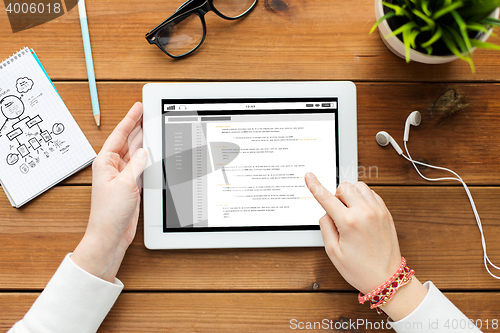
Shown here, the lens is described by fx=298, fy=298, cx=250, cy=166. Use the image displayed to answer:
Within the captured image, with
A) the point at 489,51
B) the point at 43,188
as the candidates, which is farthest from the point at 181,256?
the point at 489,51

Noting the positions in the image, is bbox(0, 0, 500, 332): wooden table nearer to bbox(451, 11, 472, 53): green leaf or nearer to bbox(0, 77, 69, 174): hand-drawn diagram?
bbox(0, 77, 69, 174): hand-drawn diagram

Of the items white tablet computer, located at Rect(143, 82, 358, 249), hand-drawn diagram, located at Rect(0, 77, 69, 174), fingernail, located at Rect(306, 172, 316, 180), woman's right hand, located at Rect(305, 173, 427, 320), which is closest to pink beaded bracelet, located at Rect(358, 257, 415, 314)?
woman's right hand, located at Rect(305, 173, 427, 320)

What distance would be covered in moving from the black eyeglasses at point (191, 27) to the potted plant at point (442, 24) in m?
0.32

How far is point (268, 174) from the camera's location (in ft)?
2.15

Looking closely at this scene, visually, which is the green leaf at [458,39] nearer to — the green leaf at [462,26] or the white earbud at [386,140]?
the green leaf at [462,26]

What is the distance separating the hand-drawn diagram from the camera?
0.68 metres

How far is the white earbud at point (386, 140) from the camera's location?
68cm

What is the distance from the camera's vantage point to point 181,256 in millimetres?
693

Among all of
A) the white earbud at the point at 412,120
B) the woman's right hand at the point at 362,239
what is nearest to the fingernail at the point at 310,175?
the woman's right hand at the point at 362,239

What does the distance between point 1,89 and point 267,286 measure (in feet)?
2.51

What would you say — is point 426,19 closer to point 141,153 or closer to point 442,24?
point 442,24

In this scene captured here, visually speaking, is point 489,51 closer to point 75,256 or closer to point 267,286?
point 267,286

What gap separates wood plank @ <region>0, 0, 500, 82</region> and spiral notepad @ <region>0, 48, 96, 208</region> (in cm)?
5

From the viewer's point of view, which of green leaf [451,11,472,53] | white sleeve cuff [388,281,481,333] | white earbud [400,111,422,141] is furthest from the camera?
white earbud [400,111,422,141]
